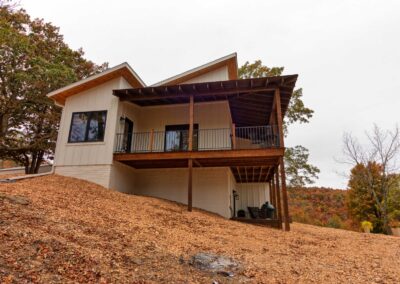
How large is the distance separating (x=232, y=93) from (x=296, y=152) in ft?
31.6

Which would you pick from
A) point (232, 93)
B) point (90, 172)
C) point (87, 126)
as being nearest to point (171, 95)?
point (232, 93)

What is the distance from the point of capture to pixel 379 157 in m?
17.3

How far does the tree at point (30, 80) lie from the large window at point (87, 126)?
422cm

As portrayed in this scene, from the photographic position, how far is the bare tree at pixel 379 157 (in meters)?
16.5

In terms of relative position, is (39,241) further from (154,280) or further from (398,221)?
(398,221)

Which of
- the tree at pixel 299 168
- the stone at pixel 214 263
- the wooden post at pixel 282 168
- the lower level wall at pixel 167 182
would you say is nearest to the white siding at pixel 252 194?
the tree at pixel 299 168

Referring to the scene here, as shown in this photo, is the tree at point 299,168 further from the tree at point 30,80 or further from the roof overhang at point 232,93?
the tree at point 30,80

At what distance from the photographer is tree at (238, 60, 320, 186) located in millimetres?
18812

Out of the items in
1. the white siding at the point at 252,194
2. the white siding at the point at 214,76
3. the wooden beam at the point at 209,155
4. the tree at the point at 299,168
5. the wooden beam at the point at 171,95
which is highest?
the white siding at the point at 214,76

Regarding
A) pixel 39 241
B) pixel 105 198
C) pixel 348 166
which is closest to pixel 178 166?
pixel 105 198

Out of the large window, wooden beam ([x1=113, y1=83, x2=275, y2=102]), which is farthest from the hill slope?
wooden beam ([x1=113, y1=83, x2=275, y2=102])

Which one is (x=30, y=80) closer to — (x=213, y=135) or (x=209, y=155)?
(x=213, y=135)

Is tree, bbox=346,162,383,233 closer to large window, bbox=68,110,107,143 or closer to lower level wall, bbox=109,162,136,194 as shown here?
lower level wall, bbox=109,162,136,194

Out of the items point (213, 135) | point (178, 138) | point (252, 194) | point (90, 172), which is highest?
point (213, 135)
